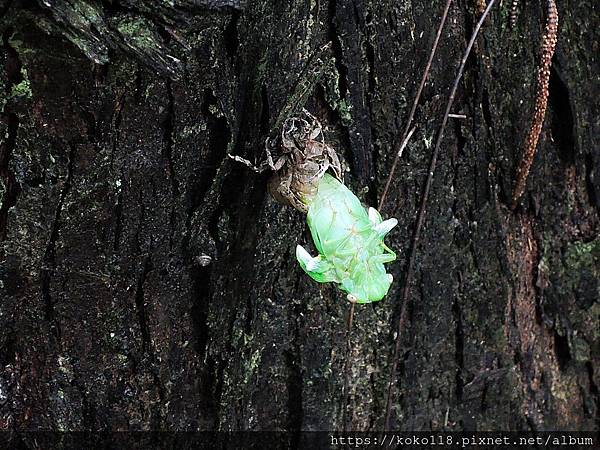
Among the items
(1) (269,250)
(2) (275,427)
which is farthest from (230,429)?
(1) (269,250)

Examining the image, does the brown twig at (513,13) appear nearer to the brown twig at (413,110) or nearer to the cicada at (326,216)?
the brown twig at (413,110)

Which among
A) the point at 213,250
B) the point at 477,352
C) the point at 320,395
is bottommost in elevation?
the point at 320,395

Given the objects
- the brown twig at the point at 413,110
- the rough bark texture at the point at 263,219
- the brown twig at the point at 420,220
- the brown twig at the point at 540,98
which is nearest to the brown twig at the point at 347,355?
the rough bark texture at the point at 263,219

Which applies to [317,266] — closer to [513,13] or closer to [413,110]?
[413,110]

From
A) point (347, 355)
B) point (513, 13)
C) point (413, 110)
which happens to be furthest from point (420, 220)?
point (513, 13)

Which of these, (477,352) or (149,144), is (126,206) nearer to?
(149,144)

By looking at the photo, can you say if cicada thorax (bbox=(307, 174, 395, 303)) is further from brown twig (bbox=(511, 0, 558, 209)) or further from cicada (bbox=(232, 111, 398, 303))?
brown twig (bbox=(511, 0, 558, 209))

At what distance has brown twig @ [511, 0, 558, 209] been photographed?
159 centimetres

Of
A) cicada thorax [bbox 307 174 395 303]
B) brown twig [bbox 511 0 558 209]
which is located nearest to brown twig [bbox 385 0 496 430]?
brown twig [bbox 511 0 558 209]

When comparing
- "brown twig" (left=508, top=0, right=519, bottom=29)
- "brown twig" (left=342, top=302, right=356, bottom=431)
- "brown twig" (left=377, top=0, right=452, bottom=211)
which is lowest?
"brown twig" (left=342, top=302, right=356, bottom=431)

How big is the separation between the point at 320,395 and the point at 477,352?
47cm

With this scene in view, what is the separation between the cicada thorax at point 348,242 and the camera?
1.32m

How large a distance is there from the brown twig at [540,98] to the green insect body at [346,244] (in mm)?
526

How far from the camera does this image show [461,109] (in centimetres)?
158
